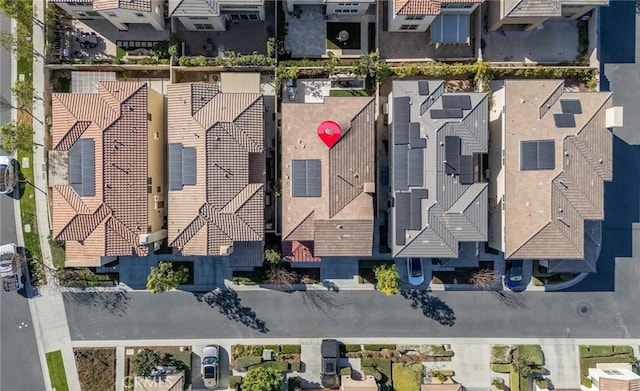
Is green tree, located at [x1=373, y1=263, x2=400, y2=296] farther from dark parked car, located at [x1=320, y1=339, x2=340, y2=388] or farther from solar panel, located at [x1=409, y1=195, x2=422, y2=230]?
dark parked car, located at [x1=320, y1=339, x2=340, y2=388]

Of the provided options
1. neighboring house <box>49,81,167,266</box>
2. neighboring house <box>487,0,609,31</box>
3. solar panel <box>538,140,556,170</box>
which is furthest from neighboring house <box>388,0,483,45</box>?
neighboring house <box>49,81,167,266</box>

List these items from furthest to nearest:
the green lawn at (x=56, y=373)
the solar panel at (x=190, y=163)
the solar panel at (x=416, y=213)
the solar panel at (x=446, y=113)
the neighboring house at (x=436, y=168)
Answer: the green lawn at (x=56, y=373) < the solar panel at (x=190, y=163) < the solar panel at (x=416, y=213) < the neighboring house at (x=436, y=168) < the solar panel at (x=446, y=113)

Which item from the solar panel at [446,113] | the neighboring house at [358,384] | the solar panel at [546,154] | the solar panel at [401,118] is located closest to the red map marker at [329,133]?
the solar panel at [401,118]

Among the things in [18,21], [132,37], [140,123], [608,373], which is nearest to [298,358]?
[140,123]

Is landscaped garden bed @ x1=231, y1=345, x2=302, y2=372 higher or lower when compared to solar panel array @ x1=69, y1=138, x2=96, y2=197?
lower

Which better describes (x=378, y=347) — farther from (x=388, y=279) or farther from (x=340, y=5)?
(x=340, y=5)

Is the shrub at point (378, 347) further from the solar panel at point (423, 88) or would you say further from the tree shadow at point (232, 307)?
the solar panel at point (423, 88)

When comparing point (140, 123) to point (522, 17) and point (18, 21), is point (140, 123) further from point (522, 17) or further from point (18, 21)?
point (522, 17)
